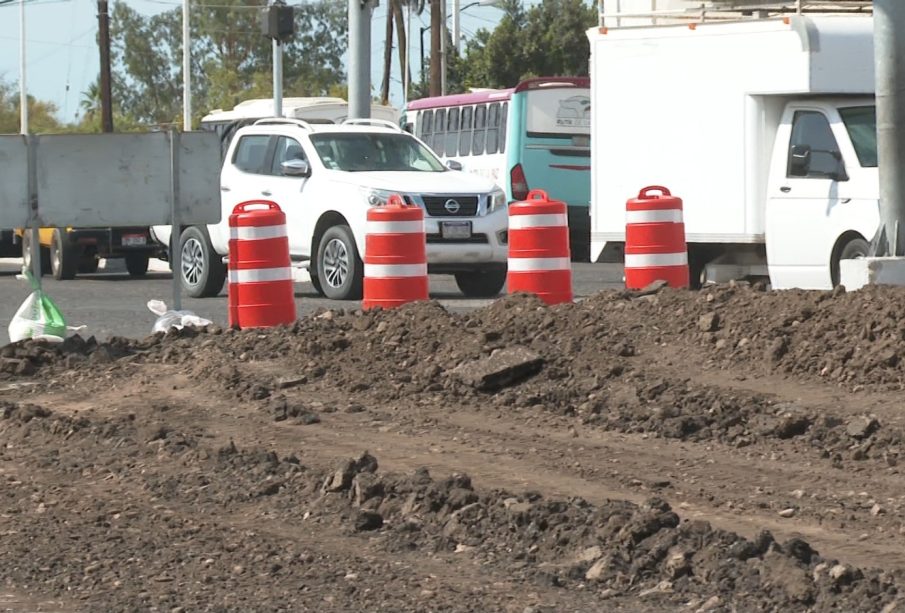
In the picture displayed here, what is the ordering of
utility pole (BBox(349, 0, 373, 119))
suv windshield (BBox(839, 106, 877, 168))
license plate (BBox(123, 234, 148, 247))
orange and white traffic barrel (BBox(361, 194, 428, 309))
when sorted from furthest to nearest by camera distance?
license plate (BBox(123, 234, 148, 247))
utility pole (BBox(349, 0, 373, 119))
suv windshield (BBox(839, 106, 877, 168))
orange and white traffic barrel (BBox(361, 194, 428, 309))

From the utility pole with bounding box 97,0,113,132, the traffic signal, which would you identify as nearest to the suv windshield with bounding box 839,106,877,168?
the traffic signal

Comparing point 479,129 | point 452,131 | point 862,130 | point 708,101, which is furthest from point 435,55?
point 862,130

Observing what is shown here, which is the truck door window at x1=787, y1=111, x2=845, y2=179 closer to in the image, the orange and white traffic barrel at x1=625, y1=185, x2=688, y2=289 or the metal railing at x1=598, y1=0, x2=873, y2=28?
the metal railing at x1=598, y1=0, x2=873, y2=28

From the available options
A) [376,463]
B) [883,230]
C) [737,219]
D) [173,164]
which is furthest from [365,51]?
[376,463]

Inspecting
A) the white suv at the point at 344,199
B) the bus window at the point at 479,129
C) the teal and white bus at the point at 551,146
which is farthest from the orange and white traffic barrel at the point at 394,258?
the bus window at the point at 479,129

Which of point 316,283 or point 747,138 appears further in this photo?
point 316,283

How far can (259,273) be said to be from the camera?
13.2m

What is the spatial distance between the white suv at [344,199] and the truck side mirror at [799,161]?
355cm

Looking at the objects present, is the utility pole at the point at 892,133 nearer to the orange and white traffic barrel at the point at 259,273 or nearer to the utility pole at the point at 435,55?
the orange and white traffic barrel at the point at 259,273

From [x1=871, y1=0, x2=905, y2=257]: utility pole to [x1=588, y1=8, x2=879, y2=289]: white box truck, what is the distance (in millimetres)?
2874

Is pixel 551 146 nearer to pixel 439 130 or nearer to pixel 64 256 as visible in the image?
pixel 439 130

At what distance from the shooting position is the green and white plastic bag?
41.8ft

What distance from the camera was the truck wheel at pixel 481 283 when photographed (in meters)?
19.2

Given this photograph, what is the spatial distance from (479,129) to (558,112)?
2778mm
